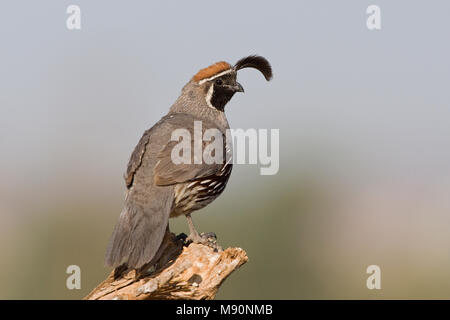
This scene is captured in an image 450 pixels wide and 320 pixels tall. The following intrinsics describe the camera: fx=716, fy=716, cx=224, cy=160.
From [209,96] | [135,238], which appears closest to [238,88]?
[209,96]

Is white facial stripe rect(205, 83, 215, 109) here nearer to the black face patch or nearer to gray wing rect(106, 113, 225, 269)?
the black face patch

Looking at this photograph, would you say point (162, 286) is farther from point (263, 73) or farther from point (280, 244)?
point (280, 244)

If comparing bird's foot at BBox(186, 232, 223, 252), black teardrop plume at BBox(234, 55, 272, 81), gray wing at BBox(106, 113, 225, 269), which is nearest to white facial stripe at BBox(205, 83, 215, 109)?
black teardrop plume at BBox(234, 55, 272, 81)

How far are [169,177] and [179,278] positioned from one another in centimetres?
71

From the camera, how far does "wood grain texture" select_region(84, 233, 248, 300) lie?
440cm

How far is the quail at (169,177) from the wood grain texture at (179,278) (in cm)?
17

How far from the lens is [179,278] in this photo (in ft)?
14.8

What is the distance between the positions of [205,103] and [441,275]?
5515mm

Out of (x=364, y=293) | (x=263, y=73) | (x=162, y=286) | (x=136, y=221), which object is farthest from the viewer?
(x=364, y=293)

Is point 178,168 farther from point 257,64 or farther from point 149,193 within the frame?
point 257,64

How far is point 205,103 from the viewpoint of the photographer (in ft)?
18.9

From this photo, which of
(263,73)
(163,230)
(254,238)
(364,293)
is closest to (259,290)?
(254,238)

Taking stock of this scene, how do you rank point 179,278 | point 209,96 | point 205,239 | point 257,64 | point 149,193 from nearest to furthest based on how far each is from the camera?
point 179,278 → point 149,193 → point 205,239 → point 209,96 → point 257,64

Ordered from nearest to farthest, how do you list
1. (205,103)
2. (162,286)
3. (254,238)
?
1. (162,286)
2. (205,103)
3. (254,238)
